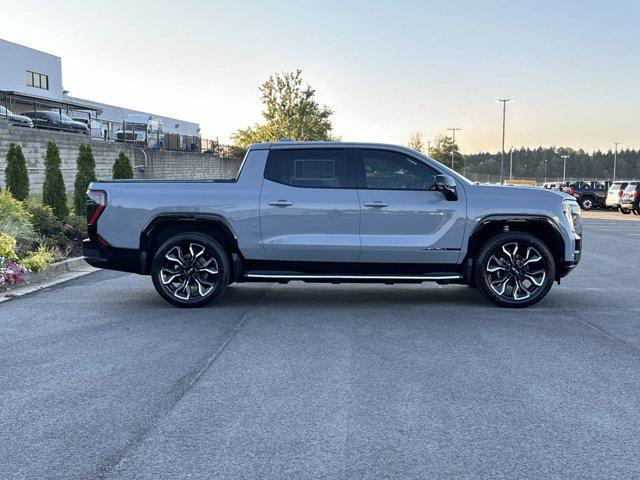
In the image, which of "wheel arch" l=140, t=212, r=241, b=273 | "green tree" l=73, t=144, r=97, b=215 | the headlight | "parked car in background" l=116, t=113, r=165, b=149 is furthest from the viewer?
"parked car in background" l=116, t=113, r=165, b=149

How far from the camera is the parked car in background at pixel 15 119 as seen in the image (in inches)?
1033

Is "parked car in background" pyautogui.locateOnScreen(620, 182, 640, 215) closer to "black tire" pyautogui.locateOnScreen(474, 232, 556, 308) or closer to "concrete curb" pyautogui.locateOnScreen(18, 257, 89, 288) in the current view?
"black tire" pyautogui.locateOnScreen(474, 232, 556, 308)

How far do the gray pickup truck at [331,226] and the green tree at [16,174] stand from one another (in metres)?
9.48

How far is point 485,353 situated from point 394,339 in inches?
36.9

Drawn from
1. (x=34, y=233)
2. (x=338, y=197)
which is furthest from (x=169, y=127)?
(x=338, y=197)

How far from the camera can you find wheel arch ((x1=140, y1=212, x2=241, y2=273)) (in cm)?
806

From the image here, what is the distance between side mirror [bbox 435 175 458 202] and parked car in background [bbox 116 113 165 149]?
33.8m

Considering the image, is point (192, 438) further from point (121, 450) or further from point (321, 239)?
point (321, 239)

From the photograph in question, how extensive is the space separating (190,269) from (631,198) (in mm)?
31908

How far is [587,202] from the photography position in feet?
142

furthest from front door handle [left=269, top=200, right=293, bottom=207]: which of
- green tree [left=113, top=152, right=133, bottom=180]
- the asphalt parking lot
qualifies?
green tree [left=113, top=152, right=133, bottom=180]

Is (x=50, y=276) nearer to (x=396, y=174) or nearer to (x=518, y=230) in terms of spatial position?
(x=396, y=174)

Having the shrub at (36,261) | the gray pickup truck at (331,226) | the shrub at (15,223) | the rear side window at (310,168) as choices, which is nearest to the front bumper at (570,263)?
the gray pickup truck at (331,226)

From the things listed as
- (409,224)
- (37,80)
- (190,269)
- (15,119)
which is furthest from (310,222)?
(37,80)
